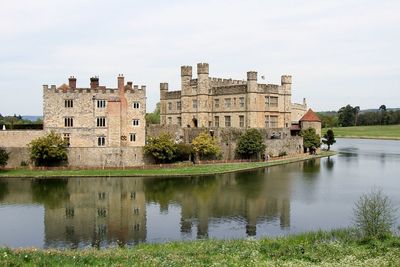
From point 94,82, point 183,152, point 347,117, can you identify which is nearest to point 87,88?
point 94,82

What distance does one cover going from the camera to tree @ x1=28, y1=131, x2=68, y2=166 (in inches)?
1679

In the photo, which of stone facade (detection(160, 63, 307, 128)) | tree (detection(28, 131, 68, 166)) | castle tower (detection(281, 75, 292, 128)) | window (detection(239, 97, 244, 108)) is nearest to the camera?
tree (detection(28, 131, 68, 166))

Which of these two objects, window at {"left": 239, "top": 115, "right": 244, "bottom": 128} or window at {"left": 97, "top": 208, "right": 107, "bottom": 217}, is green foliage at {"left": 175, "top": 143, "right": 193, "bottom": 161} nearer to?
window at {"left": 239, "top": 115, "right": 244, "bottom": 128}

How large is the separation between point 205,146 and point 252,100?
34.6 feet

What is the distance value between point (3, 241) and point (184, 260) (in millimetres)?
9555

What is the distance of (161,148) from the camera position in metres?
44.8

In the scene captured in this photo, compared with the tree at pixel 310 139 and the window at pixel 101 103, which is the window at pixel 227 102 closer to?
the tree at pixel 310 139

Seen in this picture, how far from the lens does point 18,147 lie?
1743 inches

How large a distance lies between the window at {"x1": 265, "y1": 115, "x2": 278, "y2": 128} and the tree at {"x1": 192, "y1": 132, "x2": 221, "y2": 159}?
10.6 m

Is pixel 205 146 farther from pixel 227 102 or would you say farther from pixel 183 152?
pixel 227 102

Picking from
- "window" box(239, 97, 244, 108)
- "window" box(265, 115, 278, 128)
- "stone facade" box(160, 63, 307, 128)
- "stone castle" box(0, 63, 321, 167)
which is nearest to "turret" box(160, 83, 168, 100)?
"stone facade" box(160, 63, 307, 128)

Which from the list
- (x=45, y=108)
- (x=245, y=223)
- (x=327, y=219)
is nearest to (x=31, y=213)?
(x=245, y=223)

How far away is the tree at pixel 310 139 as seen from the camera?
2404 inches

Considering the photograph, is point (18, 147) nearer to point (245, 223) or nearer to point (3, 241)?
point (3, 241)
